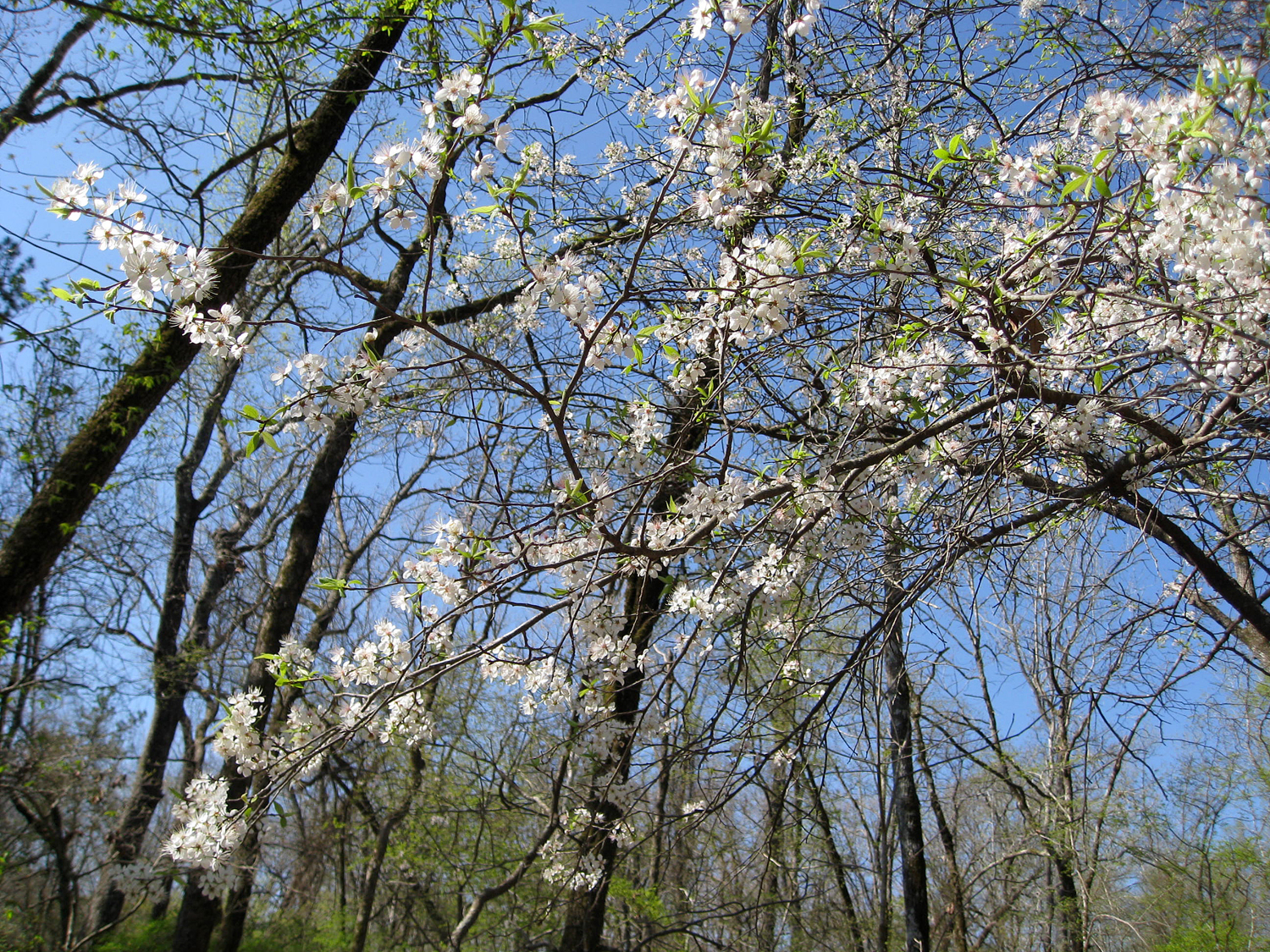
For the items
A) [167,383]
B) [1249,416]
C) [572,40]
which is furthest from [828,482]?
[167,383]

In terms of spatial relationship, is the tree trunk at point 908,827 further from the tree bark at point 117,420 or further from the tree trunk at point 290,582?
the tree bark at point 117,420

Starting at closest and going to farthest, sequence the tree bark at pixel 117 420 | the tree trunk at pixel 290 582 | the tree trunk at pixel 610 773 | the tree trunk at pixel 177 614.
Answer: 1. the tree trunk at pixel 610 773
2. the tree bark at pixel 117 420
3. the tree trunk at pixel 290 582
4. the tree trunk at pixel 177 614

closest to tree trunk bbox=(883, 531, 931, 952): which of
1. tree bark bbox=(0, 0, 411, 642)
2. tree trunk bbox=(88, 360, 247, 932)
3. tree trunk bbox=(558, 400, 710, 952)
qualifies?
tree trunk bbox=(558, 400, 710, 952)

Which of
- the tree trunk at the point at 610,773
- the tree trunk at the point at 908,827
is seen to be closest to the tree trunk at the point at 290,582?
the tree trunk at the point at 610,773

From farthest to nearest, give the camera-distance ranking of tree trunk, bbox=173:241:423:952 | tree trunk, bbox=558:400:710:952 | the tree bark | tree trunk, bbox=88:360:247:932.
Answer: tree trunk, bbox=88:360:247:932 → tree trunk, bbox=173:241:423:952 → the tree bark → tree trunk, bbox=558:400:710:952

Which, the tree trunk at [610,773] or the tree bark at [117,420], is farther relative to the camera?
the tree bark at [117,420]

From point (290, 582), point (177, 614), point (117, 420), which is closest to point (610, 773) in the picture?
point (117, 420)

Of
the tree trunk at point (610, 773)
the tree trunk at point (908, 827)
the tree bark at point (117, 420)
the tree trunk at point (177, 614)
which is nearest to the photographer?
the tree trunk at point (610, 773)

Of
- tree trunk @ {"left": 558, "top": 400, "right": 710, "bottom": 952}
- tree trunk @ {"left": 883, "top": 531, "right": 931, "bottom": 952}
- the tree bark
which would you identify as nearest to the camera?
tree trunk @ {"left": 558, "top": 400, "right": 710, "bottom": 952}

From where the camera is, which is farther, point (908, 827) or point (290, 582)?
point (290, 582)

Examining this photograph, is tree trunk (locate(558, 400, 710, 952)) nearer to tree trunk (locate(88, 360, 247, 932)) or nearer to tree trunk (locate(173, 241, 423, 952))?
tree trunk (locate(173, 241, 423, 952))

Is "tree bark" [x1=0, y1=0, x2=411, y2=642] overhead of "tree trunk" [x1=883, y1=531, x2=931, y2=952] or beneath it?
overhead

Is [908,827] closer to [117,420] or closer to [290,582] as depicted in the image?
[290,582]

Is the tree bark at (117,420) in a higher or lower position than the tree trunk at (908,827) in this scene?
higher
